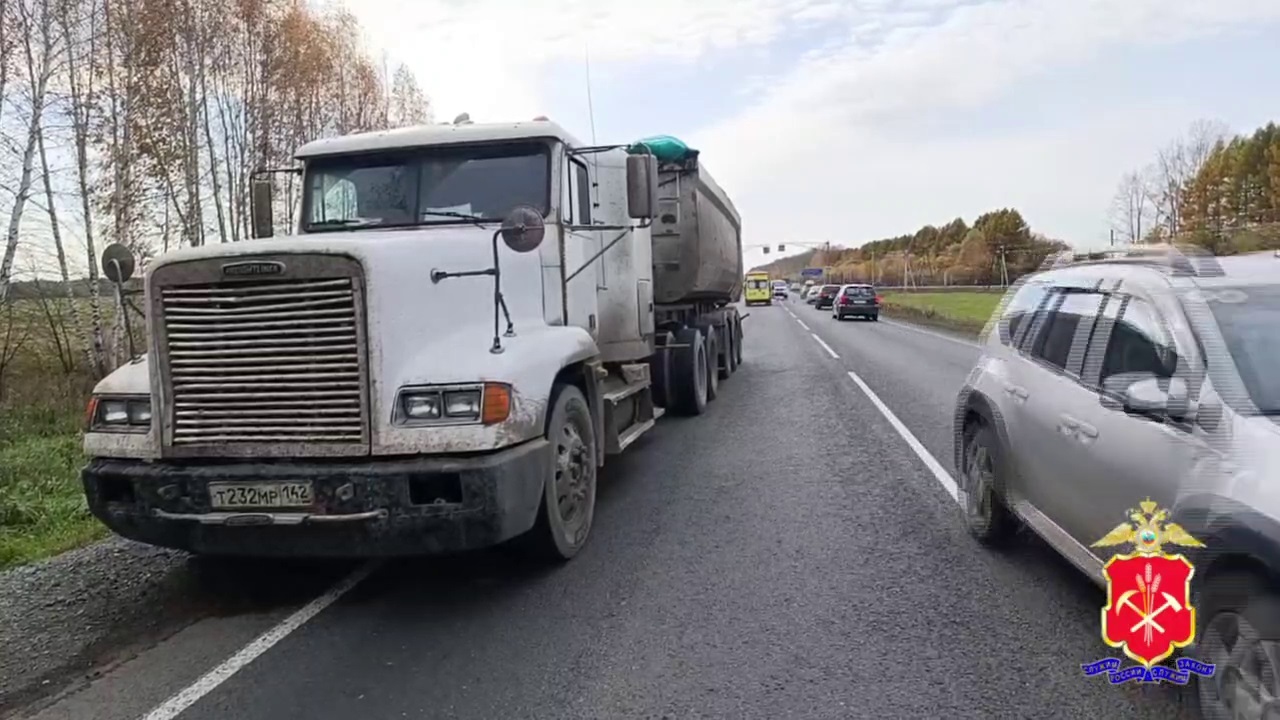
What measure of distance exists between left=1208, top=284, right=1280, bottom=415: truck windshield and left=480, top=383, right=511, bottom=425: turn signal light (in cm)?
304

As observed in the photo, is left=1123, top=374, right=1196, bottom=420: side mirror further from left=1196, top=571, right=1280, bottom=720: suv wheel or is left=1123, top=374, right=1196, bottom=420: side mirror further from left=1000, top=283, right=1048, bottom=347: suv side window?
left=1000, top=283, right=1048, bottom=347: suv side window

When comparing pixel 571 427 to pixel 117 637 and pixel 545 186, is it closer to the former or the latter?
pixel 545 186

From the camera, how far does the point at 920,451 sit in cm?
854

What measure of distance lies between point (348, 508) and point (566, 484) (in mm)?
1467

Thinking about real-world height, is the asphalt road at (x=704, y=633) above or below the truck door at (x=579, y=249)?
below

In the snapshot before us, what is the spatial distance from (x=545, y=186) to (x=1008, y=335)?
3.14 m

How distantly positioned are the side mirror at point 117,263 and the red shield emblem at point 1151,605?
17.5ft

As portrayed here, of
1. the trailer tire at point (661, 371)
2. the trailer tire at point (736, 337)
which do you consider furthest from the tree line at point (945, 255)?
the trailer tire at point (661, 371)

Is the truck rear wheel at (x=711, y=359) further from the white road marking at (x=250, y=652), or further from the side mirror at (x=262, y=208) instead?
the white road marking at (x=250, y=652)

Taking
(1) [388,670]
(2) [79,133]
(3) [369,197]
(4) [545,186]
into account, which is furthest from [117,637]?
(2) [79,133]

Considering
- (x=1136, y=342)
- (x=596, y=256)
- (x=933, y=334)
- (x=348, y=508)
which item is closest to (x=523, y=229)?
(x=596, y=256)

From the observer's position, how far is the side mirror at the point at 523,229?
500 centimetres

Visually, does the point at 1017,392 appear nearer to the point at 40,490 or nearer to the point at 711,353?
the point at 40,490

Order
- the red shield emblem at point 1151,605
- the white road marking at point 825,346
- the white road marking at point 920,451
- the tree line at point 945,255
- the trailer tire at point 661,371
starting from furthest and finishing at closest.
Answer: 1. the tree line at point 945,255
2. the white road marking at point 825,346
3. the trailer tire at point 661,371
4. the white road marking at point 920,451
5. the red shield emblem at point 1151,605
